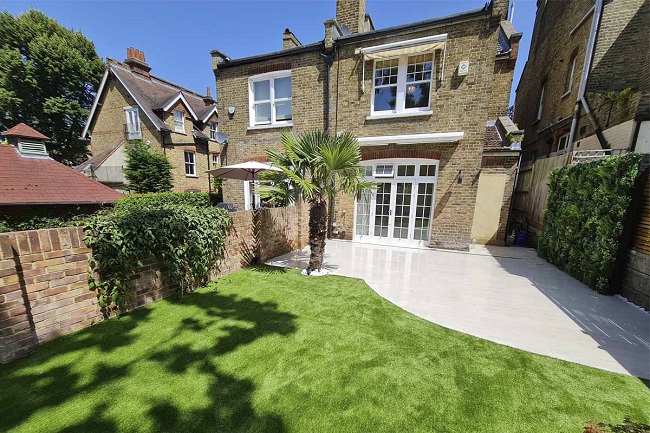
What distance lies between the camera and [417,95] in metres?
7.30

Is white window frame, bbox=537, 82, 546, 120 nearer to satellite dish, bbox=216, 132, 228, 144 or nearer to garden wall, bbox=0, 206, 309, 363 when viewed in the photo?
satellite dish, bbox=216, 132, 228, 144

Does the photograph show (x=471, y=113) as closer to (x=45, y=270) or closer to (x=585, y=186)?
(x=585, y=186)

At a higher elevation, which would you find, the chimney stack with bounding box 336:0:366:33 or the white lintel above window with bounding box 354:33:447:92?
the chimney stack with bounding box 336:0:366:33

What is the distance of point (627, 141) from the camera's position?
5.86 m

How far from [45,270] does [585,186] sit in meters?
9.07

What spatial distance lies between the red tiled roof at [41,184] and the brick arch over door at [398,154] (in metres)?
10.4

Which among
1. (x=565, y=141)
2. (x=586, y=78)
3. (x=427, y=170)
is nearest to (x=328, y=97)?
(x=427, y=170)

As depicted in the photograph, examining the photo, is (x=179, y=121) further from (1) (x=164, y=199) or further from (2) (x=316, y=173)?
(2) (x=316, y=173)

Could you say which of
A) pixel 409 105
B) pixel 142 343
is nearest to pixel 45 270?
pixel 142 343

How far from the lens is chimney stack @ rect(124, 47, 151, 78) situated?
17672 mm

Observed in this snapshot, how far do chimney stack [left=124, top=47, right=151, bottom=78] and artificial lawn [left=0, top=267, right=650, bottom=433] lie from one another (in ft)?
74.4

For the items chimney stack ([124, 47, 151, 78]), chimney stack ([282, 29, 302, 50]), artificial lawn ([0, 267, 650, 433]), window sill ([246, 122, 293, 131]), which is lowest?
artificial lawn ([0, 267, 650, 433])

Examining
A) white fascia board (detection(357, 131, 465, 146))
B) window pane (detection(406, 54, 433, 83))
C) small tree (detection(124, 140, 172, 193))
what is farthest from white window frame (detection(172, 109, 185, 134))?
window pane (detection(406, 54, 433, 83))

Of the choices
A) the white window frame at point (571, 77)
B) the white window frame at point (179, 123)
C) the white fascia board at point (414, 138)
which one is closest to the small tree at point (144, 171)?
the white window frame at point (179, 123)
